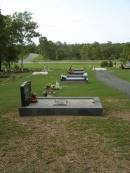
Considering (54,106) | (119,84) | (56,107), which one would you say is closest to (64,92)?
(119,84)

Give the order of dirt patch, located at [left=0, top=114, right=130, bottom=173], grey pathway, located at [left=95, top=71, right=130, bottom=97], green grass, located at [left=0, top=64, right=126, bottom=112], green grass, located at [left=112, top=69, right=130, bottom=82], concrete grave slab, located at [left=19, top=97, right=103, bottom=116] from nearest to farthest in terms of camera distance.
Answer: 1. dirt patch, located at [left=0, top=114, right=130, bottom=173]
2. concrete grave slab, located at [left=19, top=97, right=103, bottom=116]
3. green grass, located at [left=0, top=64, right=126, bottom=112]
4. grey pathway, located at [left=95, top=71, right=130, bottom=97]
5. green grass, located at [left=112, top=69, right=130, bottom=82]

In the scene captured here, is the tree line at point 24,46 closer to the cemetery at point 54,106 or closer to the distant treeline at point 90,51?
the distant treeline at point 90,51

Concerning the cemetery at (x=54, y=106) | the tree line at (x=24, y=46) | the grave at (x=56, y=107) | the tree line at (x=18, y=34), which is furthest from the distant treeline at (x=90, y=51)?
the grave at (x=56, y=107)

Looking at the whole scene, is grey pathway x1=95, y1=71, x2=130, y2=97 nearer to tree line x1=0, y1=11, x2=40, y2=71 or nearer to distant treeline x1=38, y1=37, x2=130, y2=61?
tree line x1=0, y1=11, x2=40, y2=71

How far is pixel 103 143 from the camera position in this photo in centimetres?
704

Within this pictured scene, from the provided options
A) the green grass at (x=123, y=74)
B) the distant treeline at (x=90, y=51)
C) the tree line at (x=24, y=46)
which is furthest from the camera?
the distant treeline at (x=90, y=51)

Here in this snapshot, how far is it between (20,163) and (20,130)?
98.2 inches

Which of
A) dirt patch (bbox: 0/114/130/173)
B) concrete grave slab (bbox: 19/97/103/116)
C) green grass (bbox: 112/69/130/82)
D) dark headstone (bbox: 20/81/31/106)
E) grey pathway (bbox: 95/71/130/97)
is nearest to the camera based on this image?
dirt patch (bbox: 0/114/130/173)

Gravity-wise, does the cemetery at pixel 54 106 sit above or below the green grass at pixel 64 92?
above

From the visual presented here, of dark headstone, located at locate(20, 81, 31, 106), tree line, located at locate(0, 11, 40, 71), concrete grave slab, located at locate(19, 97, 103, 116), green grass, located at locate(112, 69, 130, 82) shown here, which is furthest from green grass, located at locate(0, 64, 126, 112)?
tree line, located at locate(0, 11, 40, 71)

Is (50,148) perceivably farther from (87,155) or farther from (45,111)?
(45,111)

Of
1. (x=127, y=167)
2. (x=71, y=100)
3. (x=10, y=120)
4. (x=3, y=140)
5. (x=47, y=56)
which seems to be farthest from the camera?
(x=47, y=56)

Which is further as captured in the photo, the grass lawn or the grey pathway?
the grey pathway

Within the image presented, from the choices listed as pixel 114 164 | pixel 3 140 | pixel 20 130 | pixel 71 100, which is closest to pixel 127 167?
pixel 114 164
